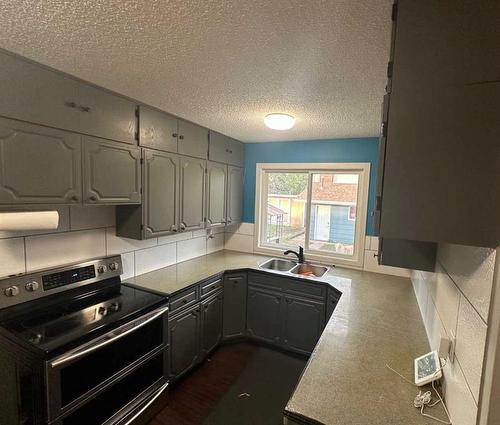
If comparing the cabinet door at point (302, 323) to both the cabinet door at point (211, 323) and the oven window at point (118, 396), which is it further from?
the oven window at point (118, 396)

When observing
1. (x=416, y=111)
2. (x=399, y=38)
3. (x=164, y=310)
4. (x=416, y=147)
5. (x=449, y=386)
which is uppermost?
(x=399, y=38)

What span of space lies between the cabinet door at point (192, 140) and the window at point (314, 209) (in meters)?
0.91

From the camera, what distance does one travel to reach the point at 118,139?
1.88m

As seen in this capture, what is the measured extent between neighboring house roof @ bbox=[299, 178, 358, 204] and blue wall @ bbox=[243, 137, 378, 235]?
204mm

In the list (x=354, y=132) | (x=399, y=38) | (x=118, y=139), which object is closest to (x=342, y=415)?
(x=399, y=38)

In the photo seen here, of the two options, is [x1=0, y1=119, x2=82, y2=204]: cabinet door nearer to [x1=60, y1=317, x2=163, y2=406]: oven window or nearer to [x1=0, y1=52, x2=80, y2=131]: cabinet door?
[x1=0, y1=52, x2=80, y2=131]: cabinet door

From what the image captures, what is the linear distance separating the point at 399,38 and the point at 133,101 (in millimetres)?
1729

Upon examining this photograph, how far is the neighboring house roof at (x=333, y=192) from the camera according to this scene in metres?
3.01

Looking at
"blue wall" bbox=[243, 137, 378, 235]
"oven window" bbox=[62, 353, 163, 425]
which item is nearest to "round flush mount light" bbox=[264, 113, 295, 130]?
"blue wall" bbox=[243, 137, 378, 235]

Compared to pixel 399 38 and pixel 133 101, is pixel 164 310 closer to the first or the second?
pixel 133 101

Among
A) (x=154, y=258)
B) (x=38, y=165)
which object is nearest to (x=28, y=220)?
(x=38, y=165)

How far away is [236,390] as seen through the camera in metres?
2.24

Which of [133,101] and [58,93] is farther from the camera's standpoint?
[133,101]

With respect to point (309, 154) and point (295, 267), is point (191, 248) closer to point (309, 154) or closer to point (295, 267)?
point (295, 267)
